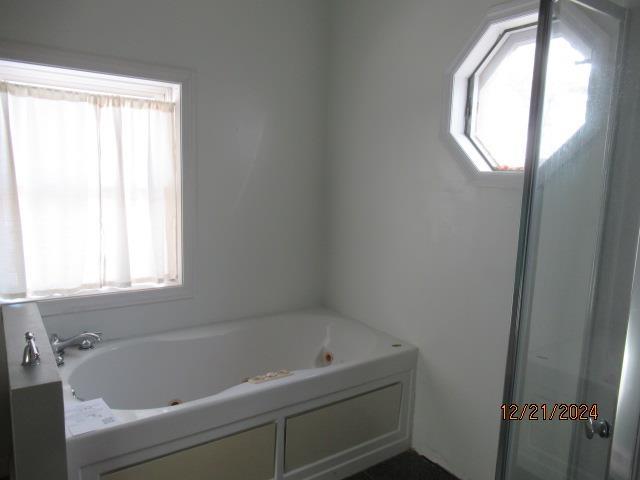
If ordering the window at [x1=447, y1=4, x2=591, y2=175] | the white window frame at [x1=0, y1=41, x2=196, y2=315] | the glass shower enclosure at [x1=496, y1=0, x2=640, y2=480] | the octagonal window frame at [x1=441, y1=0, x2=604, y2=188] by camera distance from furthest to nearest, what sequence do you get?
the white window frame at [x1=0, y1=41, x2=196, y2=315]
the window at [x1=447, y1=4, x2=591, y2=175]
the octagonal window frame at [x1=441, y1=0, x2=604, y2=188]
the glass shower enclosure at [x1=496, y1=0, x2=640, y2=480]

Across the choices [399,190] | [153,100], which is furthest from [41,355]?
[399,190]

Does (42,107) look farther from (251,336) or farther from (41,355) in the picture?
(251,336)

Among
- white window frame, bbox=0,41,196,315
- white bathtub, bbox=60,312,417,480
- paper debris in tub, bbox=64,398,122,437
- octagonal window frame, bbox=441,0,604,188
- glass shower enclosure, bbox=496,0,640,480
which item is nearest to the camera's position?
glass shower enclosure, bbox=496,0,640,480

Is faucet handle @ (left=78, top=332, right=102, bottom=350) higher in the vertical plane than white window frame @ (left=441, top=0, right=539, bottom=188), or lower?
lower

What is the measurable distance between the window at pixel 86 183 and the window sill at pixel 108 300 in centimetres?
7

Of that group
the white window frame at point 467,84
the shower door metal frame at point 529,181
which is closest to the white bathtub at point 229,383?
the shower door metal frame at point 529,181

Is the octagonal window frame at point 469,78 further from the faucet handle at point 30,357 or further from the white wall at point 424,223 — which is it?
the faucet handle at point 30,357

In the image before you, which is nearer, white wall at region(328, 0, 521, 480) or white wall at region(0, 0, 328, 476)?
white wall at region(328, 0, 521, 480)

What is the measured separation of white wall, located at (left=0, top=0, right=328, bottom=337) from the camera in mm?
2287

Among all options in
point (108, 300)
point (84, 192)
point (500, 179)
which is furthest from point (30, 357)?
point (500, 179)

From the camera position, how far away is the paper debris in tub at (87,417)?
150 centimetres

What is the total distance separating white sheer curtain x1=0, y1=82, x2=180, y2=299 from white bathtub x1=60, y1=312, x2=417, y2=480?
0.45m

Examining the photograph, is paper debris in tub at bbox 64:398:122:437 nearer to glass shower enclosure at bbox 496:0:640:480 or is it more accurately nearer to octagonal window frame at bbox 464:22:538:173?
glass shower enclosure at bbox 496:0:640:480

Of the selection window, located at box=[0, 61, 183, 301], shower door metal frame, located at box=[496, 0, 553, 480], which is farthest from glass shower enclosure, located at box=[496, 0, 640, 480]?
window, located at box=[0, 61, 183, 301]
